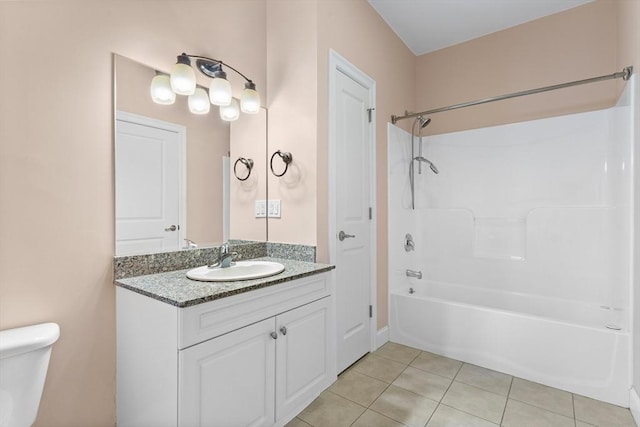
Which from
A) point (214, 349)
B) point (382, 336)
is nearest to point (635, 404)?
point (382, 336)

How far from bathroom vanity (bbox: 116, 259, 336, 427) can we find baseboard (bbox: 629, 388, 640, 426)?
1.69 meters

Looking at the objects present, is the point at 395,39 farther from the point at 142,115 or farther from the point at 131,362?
the point at 131,362

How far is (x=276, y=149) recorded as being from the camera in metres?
2.10

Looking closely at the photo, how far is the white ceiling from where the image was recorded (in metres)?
2.43

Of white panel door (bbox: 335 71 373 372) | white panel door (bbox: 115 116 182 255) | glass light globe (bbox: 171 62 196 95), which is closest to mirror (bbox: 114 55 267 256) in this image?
white panel door (bbox: 115 116 182 255)

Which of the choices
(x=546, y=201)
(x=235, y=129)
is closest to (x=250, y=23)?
(x=235, y=129)

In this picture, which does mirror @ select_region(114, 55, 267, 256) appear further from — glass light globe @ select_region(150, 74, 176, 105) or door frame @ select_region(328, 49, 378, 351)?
door frame @ select_region(328, 49, 378, 351)

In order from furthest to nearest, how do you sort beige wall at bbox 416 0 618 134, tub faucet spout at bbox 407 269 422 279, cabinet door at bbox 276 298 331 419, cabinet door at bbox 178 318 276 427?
tub faucet spout at bbox 407 269 422 279
beige wall at bbox 416 0 618 134
cabinet door at bbox 276 298 331 419
cabinet door at bbox 178 318 276 427

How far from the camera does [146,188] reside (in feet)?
4.99

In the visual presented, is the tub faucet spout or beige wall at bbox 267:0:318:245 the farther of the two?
the tub faucet spout

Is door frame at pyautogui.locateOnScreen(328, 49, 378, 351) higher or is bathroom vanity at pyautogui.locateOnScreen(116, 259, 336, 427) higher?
door frame at pyautogui.locateOnScreen(328, 49, 378, 351)

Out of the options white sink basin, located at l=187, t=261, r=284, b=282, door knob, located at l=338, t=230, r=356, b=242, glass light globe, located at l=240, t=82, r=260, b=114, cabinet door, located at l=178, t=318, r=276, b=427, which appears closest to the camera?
cabinet door, located at l=178, t=318, r=276, b=427

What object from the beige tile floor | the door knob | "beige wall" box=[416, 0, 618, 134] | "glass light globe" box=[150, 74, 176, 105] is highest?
"beige wall" box=[416, 0, 618, 134]

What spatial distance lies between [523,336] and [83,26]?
2.95 m
